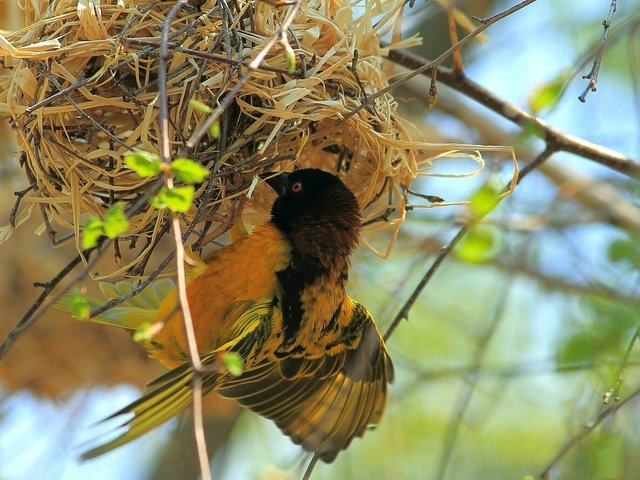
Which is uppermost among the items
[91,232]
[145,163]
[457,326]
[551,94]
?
[145,163]

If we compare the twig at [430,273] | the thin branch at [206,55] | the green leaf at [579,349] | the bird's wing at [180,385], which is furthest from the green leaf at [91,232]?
the green leaf at [579,349]

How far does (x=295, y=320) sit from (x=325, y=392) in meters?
0.32

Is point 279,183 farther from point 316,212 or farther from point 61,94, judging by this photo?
point 61,94

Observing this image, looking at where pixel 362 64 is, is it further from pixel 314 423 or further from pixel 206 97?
pixel 314 423

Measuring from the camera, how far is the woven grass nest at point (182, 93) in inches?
76.8

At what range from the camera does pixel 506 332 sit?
4.56 meters

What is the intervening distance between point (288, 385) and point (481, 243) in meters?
0.65

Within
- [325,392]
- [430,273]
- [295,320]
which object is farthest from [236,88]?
[325,392]

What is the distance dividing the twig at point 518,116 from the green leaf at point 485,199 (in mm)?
357

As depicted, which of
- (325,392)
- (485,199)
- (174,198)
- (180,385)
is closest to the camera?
(174,198)

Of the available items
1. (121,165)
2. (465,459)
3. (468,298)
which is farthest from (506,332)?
(121,165)

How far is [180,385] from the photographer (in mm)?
1946

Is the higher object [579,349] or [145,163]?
[145,163]

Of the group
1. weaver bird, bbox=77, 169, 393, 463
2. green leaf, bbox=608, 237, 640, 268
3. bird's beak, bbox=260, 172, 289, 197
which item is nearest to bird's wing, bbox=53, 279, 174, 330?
weaver bird, bbox=77, 169, 393, 463
